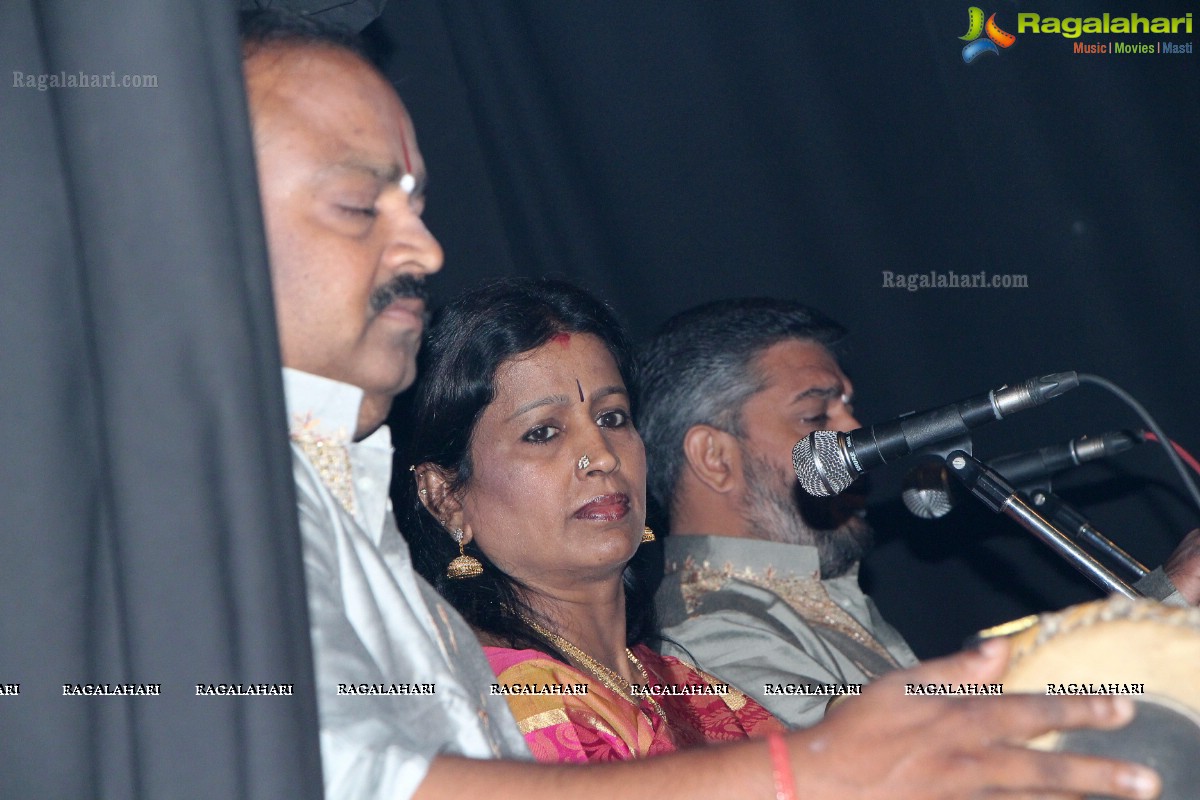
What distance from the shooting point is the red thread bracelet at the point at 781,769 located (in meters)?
0.96

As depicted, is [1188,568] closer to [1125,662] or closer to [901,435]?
[901,435]

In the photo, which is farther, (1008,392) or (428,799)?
(1008,392)

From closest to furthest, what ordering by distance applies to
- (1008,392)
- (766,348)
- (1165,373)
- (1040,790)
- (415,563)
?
(1040,790), (1008,392), (415,563), (766,348), (1165,373)

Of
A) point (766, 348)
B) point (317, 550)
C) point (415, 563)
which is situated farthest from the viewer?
point (766, 348)

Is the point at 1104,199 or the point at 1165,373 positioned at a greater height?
the point at 1104,199

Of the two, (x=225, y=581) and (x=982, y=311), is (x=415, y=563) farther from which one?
(x=982, y=311)

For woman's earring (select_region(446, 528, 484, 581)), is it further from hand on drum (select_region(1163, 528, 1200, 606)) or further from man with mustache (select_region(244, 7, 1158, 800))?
hand on drum (select_region(1163, 528, 1200, 606))

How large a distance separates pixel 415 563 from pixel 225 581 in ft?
3.80

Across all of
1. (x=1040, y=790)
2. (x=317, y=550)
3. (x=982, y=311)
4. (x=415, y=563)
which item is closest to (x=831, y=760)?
(x=1040, y=790)

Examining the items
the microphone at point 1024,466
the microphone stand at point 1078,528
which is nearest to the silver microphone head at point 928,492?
the microphone at point 1024,466

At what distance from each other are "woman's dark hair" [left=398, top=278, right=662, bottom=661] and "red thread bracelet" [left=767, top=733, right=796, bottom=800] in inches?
44.5

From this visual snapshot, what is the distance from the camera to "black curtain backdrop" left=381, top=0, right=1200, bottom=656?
2.88 m

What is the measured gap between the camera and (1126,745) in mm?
1029

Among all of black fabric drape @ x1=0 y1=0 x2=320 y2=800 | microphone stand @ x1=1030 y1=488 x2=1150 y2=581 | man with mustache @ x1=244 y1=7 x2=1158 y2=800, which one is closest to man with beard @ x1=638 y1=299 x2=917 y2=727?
microphone stand @ x1=1030 y1=488 x2=1150 y2=581
